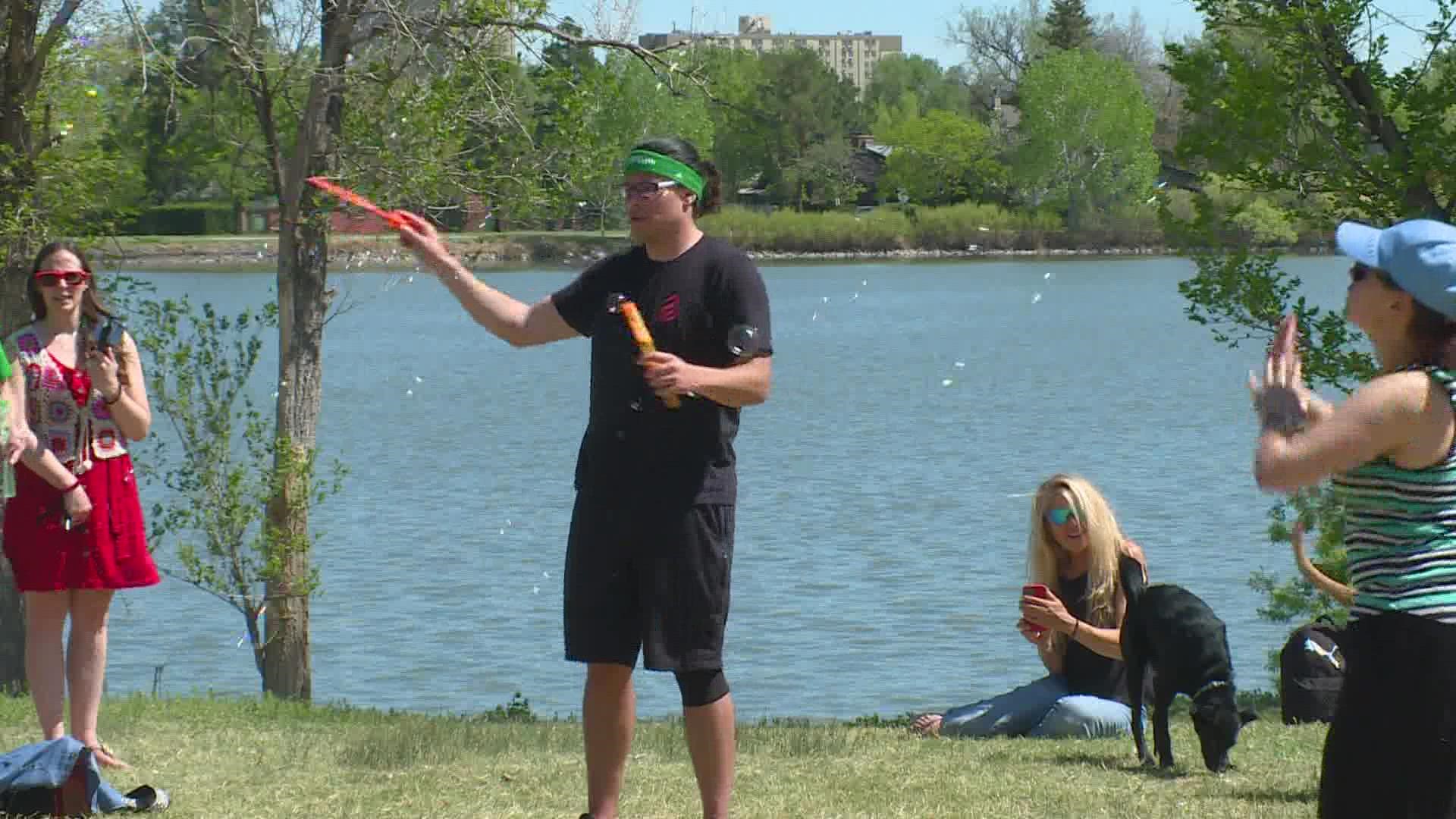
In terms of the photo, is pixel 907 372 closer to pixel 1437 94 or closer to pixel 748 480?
pixel 748 480

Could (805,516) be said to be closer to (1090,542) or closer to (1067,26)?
(1090,542)

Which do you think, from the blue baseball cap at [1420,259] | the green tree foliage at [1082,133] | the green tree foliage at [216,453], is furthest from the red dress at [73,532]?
the green tree foliage at [1082,133]

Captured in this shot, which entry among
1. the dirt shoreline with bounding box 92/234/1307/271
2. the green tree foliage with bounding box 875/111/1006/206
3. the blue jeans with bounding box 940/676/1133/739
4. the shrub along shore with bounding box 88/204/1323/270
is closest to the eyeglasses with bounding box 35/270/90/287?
the dirt shoreline with bounding box 92/234/1307/271

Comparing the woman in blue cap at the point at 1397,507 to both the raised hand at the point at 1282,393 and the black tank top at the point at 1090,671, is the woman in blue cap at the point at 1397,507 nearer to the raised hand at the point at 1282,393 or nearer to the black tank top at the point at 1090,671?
the raised hand at the point at 1282,393

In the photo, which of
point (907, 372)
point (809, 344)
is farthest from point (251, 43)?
point (809, 344)

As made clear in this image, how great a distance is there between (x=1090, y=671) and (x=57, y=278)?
4.07 m

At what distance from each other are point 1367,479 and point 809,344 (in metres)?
43.8

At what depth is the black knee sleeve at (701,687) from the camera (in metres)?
5.05

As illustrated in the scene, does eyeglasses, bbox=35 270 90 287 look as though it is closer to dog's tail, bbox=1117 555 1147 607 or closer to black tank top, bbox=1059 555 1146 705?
dog's tail, bbox=1117 555 1147 607

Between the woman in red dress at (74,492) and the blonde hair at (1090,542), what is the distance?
124 inches

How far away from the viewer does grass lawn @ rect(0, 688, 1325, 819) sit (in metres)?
5.84

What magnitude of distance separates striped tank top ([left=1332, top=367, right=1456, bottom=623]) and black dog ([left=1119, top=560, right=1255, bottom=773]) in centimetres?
268

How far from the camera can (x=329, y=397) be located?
116 ft

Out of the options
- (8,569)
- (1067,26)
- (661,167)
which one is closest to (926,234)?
(1067,26)
